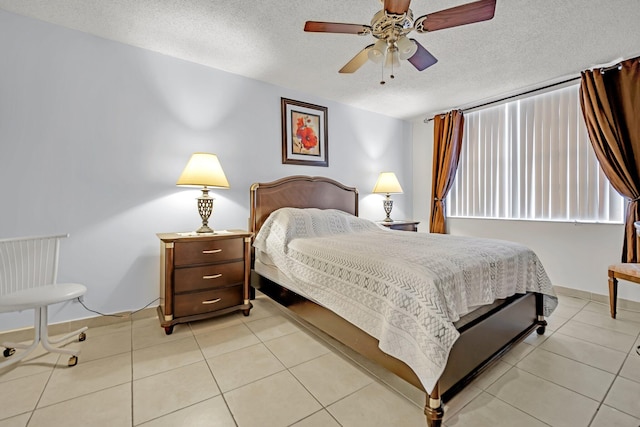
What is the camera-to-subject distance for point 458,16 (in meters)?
1.62

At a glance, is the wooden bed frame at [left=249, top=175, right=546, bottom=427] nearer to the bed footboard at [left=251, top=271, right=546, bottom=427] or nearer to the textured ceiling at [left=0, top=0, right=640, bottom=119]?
the bed footboard at [left=251, top=271, right=546, bottom=427]

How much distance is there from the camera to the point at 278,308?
9.60ft

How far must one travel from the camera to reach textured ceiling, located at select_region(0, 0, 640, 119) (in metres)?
2.07

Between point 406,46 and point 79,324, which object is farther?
point 79,324

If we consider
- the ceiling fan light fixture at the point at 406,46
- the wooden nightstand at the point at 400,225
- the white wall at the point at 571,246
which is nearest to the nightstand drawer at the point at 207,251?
the ceiling fan light fixture at the point at 406,46

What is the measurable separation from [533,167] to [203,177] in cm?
385

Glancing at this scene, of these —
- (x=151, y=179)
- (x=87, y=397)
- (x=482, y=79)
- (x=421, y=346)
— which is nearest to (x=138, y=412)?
(x=87, y=397)

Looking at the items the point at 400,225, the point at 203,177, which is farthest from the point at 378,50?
the point at 400,225

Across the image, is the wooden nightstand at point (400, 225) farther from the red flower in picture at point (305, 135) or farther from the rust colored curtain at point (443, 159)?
the red flower in picture at point (305, 135)

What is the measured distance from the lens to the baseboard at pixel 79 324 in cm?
217

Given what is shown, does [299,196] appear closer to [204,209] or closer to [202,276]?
[204,209]

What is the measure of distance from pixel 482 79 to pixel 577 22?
1046mm

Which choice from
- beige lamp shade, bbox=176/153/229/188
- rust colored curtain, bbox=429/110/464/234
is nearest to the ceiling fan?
beige lamp shade, bbox=176/153/229/188

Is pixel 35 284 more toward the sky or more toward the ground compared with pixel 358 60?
more toward the ground
